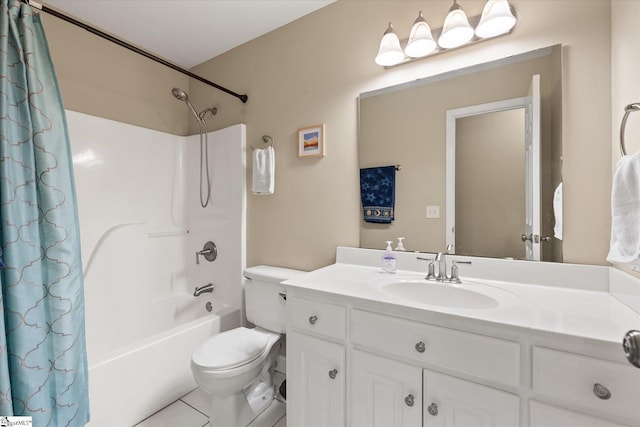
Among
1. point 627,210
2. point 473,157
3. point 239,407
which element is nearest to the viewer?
point 627,210

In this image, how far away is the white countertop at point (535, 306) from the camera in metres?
0.78

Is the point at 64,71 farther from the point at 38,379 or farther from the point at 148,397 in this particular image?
the point at 148,397

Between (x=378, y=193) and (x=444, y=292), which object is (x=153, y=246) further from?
(x=444, y=292)

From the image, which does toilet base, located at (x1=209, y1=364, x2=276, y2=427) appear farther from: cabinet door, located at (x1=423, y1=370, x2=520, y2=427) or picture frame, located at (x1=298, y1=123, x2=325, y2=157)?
picture frame, located at (x1=298, y1=123, x2=325, y2=157)

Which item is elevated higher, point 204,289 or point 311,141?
point 311,141

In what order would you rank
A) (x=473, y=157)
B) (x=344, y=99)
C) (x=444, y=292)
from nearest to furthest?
(x=444, y=292) < (x=473, y=157) < (x=344, y=99)

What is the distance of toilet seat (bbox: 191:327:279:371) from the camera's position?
53.5 inches

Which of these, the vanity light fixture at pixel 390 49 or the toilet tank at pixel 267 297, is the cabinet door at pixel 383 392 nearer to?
the toilet tank at pixel 267 297

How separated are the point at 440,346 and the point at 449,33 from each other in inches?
52.4

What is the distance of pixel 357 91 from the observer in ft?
5.41

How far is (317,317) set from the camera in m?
1.16

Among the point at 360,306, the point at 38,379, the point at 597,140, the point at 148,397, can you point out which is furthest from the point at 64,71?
the point at 597,140

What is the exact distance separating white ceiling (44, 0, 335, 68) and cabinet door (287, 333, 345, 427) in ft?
6.32

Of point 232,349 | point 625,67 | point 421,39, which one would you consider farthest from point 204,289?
point 625,67
